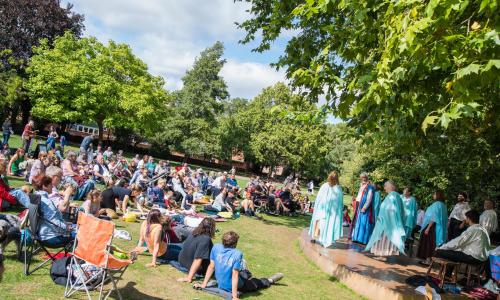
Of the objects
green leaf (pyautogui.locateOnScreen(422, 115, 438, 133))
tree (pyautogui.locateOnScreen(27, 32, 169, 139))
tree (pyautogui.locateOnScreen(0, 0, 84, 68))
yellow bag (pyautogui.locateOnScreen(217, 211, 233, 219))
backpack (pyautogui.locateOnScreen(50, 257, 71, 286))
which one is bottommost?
backpack (pyautogui.locateOnScreen(50, 257, 71, 286))

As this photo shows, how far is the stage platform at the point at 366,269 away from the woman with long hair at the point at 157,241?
336 centimetres

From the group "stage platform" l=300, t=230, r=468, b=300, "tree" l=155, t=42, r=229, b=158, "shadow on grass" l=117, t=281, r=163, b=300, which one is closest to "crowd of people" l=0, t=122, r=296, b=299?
"shadow on grass" l=117, t=281, r=163, b=300

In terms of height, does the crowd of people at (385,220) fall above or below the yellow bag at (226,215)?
above

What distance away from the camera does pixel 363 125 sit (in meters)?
5.82

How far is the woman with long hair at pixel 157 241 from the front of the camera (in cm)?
725

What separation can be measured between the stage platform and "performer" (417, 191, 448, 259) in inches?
16.2

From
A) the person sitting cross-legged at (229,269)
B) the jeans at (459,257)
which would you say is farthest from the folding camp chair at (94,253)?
the jeans at (459,257)

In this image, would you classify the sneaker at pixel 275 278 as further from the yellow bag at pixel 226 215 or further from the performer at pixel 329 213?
the yellow bag at pixel 226 215

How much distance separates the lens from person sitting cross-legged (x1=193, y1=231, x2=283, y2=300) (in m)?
6.20

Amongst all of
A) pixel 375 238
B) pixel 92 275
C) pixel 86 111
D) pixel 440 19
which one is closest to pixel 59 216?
pixel 92 275

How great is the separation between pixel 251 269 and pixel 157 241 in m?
2.09

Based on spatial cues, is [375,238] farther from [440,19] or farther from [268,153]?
[268,153]

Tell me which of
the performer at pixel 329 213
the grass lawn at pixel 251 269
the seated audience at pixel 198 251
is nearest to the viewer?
the grass lawn at pixel 251 269

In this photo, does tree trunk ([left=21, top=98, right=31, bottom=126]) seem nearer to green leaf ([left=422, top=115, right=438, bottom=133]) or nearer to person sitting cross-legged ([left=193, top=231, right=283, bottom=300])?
person sitting cross-legged ([left=193, top=231, right=283, bottom=300])
